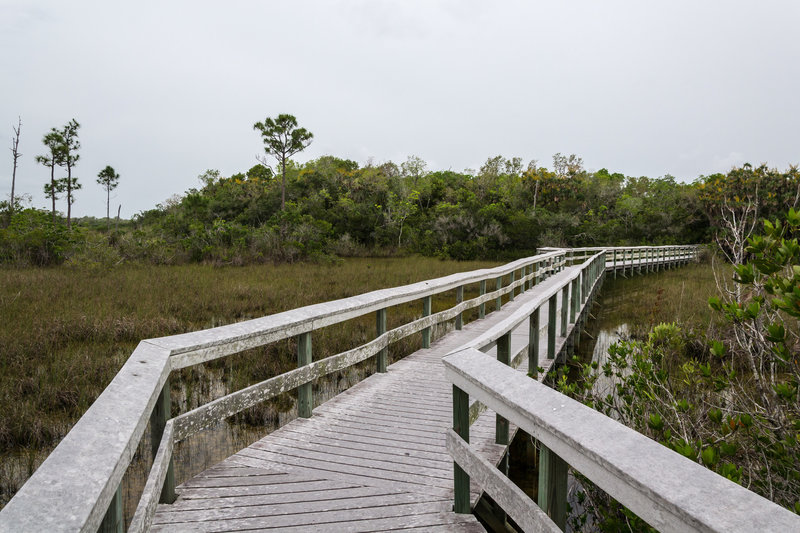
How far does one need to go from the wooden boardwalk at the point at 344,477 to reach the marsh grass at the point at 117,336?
171 cm

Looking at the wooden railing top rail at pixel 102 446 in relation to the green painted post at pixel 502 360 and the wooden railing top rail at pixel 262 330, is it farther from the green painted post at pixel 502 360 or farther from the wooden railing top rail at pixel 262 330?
the green painted post at pixel 502 360

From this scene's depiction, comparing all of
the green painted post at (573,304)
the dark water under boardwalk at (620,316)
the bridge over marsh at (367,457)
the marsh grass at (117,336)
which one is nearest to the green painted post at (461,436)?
the bridge over marsh at (367,457)

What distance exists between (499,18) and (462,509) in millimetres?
37168

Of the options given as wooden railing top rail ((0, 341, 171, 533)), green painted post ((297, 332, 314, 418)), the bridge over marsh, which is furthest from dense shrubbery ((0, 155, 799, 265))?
wooden railing top rail ((0, 341, 171, 533))

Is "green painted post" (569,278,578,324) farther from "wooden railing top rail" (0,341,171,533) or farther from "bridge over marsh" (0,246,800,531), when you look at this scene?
"wooden railing top rail" (0,341,171,533)

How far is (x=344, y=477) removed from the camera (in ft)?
10.2

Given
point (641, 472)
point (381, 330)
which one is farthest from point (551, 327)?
point (641, 472)

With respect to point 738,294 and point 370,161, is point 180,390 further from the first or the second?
point 370,161

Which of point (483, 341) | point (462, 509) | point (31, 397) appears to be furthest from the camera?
point (31, 397)

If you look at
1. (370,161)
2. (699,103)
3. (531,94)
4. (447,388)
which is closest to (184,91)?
(370,161)

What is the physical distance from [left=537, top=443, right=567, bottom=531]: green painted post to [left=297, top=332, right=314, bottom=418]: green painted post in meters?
2.50

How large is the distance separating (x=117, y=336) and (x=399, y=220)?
25.4 metres

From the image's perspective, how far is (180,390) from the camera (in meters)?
6.39

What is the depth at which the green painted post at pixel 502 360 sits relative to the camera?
359 centimetres
